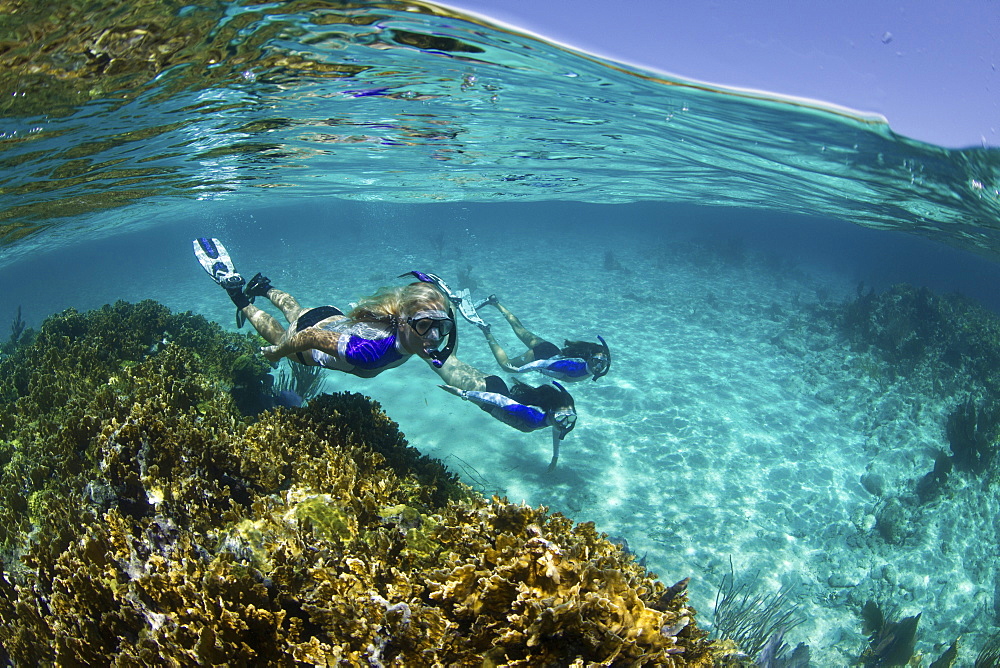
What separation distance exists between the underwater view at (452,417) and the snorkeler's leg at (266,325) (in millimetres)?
57

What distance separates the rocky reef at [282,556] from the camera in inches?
104

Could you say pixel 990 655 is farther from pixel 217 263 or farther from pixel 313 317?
pixel 217 263

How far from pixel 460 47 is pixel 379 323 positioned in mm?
5612

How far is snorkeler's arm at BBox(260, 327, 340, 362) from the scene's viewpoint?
543 cm

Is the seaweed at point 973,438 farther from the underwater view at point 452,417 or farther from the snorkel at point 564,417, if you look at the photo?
the snorkel at point 564,417

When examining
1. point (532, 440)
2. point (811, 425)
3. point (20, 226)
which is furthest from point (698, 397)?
Result: point (20, 226)

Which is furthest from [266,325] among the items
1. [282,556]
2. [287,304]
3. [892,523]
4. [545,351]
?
[892,523]

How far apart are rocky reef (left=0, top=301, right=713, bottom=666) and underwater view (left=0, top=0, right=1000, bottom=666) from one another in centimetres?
3

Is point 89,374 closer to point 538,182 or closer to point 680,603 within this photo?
point 680,603

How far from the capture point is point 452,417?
12070mm

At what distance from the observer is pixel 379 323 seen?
533cm

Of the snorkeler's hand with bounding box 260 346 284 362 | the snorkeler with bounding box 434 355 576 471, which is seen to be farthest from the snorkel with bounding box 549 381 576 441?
the snorkeler's hand with bounding box 260 346 284 362

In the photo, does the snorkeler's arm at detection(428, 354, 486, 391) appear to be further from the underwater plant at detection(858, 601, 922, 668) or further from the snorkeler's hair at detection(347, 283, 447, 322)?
the underwater plant at detection(858, 601, 922, 668)

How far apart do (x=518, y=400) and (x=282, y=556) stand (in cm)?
624
